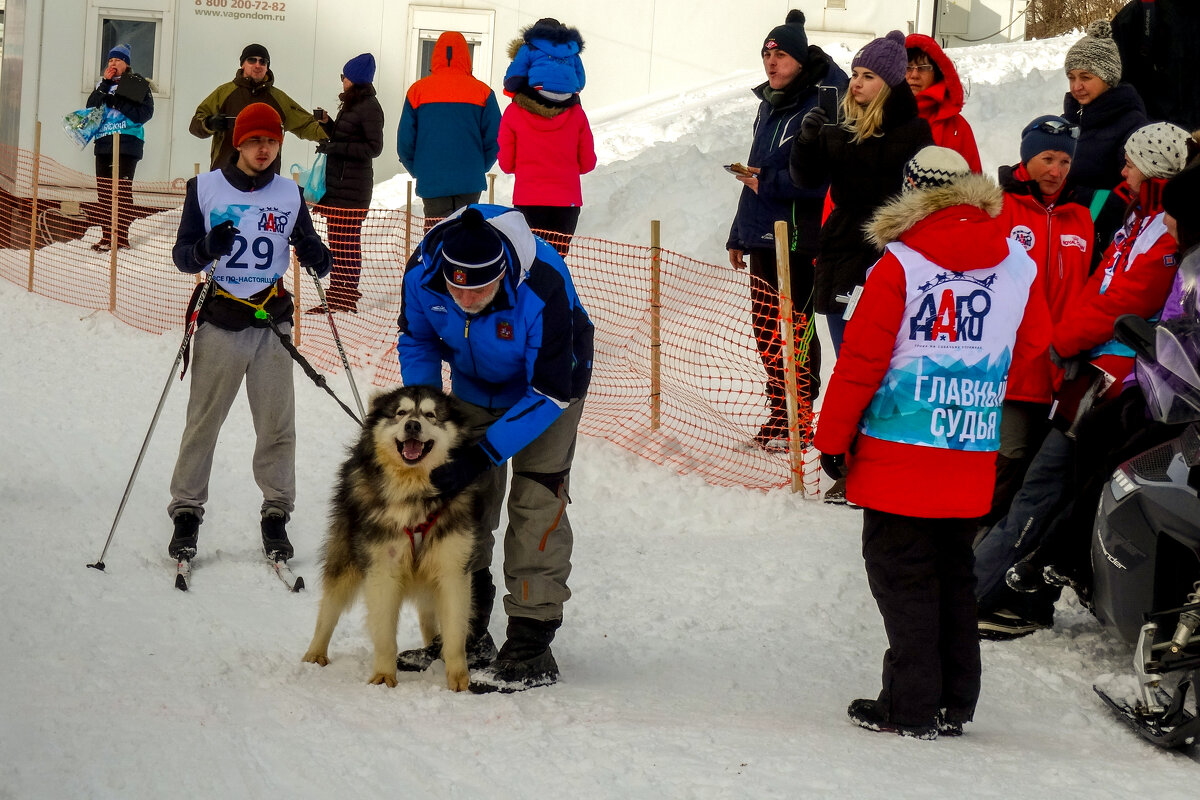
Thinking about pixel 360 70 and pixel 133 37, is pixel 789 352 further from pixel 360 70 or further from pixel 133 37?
pixel 133 37

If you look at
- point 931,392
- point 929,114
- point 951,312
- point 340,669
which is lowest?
point 340,669

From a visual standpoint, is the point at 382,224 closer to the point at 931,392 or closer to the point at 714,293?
the point at 714,293

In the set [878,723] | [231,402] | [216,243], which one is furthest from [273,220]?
[878,723]

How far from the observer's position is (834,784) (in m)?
3.35

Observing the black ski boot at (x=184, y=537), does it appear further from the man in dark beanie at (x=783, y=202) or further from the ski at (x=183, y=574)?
the man in dark beanie at (x=783, y=202)

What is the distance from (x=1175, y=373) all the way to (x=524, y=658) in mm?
2247

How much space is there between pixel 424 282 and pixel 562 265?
0.46 metres

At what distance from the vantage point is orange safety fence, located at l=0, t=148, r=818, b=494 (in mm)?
7789

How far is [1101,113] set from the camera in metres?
6.20

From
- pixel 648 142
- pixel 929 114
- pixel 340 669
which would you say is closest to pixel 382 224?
pixel 648 142

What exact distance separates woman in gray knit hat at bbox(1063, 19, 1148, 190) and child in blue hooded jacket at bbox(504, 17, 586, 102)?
11.4 feet

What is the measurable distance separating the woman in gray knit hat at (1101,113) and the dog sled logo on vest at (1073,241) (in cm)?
91

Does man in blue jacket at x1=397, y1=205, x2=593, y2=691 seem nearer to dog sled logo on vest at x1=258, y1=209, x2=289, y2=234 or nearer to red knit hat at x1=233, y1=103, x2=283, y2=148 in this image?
dog sled logo on vest at x1=258, y1=209, x2=289, y2=234

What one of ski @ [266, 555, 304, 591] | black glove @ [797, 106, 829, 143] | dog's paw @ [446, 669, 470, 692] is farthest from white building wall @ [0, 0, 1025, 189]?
dog's paw @ [446, 669, 470, 692]
